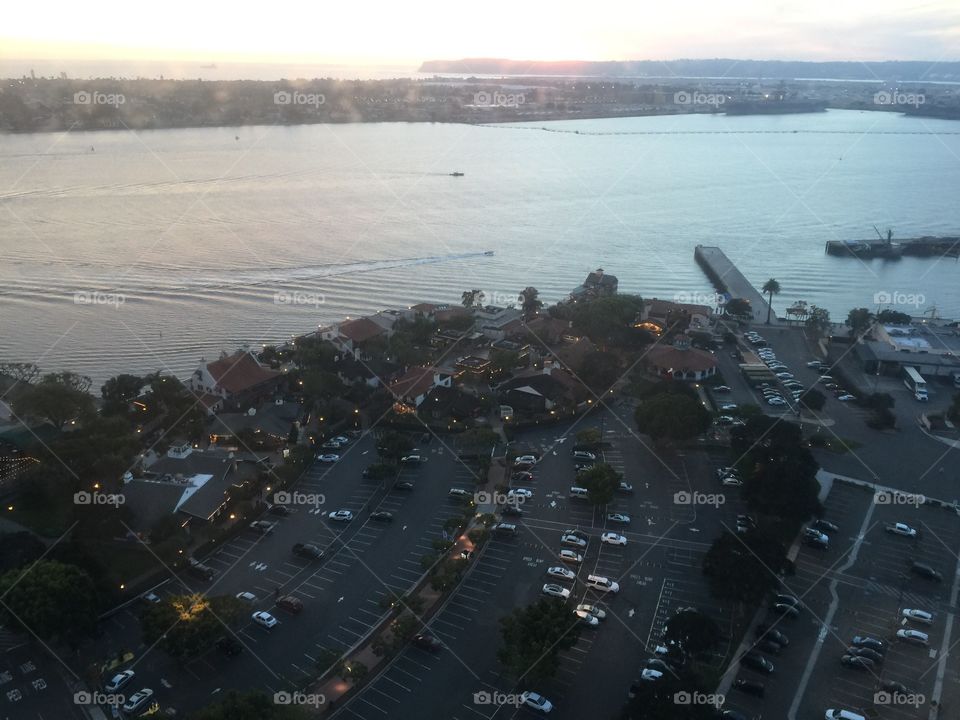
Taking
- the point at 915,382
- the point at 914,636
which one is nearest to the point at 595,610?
the point at 914,636

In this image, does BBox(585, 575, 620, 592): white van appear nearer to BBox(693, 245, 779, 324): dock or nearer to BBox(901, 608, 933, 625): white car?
BBox(901, 608, 933, 625): white car

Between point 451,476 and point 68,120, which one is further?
point 68,120

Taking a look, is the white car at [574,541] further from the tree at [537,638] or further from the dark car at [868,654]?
the dark car at [868,654]

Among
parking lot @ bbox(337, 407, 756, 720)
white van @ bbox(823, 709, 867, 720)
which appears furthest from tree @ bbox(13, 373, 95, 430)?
white van @ bbox(823, 709, 867, 720)

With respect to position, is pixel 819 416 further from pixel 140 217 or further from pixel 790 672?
pixel 140 217

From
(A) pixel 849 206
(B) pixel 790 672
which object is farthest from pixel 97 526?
(A) pixel 849 206

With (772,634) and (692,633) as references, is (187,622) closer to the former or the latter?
(692,633)

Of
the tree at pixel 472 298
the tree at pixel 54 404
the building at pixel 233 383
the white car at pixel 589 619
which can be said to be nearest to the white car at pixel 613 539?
the white car at pixel 589 619

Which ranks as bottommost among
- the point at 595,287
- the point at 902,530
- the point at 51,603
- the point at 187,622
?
the point at 902,530
